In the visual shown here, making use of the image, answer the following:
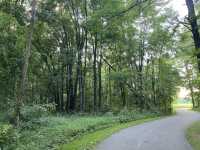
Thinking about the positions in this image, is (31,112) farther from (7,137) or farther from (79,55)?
(79,55)

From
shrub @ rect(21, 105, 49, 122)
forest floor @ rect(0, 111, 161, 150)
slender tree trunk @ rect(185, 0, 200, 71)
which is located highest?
slender tree trunk @ rect(185, 0, 200, 71)

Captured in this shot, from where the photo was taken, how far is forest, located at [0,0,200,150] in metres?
12.1

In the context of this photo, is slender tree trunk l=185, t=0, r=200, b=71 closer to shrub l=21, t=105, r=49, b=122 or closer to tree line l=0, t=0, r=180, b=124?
tree line l=0, t=0, r=180, b=124

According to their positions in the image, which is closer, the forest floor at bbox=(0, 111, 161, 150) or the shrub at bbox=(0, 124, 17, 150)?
the shrub at bbox=(0, 124, 17, 150)

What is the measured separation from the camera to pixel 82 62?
3238 cm

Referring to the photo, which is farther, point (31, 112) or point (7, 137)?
point (31, 112)

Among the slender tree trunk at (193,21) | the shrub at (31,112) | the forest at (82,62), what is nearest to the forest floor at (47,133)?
the forest at (82,62)

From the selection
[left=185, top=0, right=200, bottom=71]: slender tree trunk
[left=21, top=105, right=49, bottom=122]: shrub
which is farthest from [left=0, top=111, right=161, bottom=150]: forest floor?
[left=185, top=0, right=200, bottom=71]: slender tree trunk

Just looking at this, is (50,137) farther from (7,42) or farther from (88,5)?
(88,5)

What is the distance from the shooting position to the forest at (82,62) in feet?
39.7

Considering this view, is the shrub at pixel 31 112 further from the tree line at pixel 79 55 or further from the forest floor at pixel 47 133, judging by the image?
the tree line at pixel 79 55

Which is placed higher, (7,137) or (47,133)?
(7,137)

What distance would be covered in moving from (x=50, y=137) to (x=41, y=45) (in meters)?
17.6

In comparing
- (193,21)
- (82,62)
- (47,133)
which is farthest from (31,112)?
(82,62)
